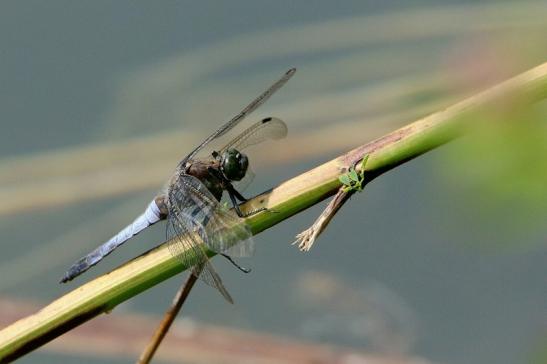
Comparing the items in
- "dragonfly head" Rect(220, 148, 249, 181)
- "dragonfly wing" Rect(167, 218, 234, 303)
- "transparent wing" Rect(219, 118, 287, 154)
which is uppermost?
"transparent wing" Rect(219, 118, 287, 154)

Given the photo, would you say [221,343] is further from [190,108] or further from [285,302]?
[190,108]

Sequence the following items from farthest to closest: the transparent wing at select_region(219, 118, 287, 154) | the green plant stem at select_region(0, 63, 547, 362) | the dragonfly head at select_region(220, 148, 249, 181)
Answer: the transparent wing at select_region(219, 118, 287, 154)
the dragonfly head at select_region(220, 148, 249, 181)
the green plant stem at select_region(0, 63, 547, 362)

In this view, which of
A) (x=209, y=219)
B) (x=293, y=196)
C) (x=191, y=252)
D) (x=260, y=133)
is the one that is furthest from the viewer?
(x=260, y=133)

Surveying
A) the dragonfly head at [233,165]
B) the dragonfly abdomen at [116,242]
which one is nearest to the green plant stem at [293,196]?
the dragonfly head at [233,165]

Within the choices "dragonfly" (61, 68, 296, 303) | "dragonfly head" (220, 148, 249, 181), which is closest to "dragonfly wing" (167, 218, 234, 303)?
"dragonfly" (61, 68, 296, 303)

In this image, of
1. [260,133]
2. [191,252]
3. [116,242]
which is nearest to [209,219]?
[191,252]

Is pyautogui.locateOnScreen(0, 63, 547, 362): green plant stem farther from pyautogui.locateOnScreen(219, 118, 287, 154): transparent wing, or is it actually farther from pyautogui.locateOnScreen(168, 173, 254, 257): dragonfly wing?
pyautogui.locateOnScreen(219, 118, 287, 154): transparent wing

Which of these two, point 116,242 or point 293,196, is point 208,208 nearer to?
point 116,242

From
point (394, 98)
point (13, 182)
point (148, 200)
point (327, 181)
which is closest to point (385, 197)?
point (394, 98)

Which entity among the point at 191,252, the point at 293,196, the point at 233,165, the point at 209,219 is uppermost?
the point at 233,165
